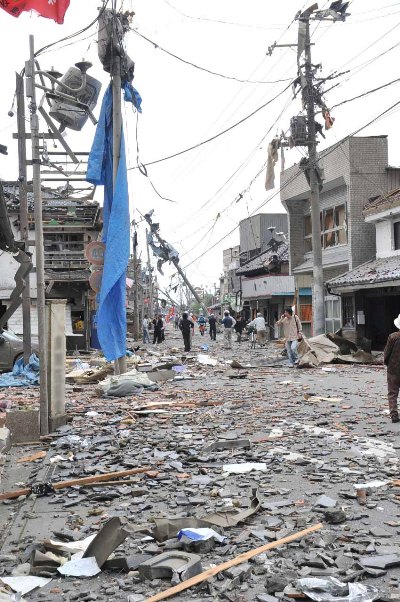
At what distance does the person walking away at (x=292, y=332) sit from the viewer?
2034cm

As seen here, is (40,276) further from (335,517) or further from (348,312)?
(348,312)

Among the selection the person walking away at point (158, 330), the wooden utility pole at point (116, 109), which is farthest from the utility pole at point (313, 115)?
the person walking away at point (158, 330)

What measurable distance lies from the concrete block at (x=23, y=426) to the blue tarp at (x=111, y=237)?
13.7ft

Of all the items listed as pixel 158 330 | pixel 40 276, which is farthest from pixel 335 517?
pixel 158 330

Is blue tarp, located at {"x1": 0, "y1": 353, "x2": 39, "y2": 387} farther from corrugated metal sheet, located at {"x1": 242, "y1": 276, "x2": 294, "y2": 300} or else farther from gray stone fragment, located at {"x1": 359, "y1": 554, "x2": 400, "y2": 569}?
corrugated metal sheet, located at {"x1": 242, "y1": 276, "x2": 294, "y2": 300}

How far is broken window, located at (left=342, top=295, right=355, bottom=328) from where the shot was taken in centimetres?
2808

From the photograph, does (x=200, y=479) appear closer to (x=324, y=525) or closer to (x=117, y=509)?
(x=117, y=509)

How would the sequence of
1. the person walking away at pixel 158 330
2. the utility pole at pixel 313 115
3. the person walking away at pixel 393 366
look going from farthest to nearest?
the person walking away at pixel 158 330
the utility pole at pixel 313 115
the person walking away at pixel 393 366

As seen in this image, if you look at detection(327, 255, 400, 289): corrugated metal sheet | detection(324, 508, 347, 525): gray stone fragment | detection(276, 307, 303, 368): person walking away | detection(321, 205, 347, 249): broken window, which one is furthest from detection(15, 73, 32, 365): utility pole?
detection(321, 205, 347, 249): broken window

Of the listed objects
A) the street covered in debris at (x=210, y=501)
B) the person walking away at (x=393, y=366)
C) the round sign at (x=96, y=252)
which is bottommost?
the street covered in debris at (x=210, y=501)

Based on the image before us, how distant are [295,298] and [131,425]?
26.8 metres

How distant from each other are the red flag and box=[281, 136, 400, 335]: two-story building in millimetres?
17923

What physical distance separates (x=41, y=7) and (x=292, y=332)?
14442 mm

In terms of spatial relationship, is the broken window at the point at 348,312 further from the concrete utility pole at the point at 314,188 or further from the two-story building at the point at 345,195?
the concrete utility pole at the point at 314,188
